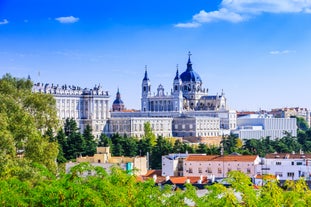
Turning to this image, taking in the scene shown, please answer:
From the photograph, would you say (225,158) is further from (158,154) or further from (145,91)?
(145,91)

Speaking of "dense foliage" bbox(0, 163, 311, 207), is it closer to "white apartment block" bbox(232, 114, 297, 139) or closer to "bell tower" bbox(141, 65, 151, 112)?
"white apartment block" bbox(232, 114, 297, 139)

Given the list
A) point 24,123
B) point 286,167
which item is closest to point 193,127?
Result: point 286,167

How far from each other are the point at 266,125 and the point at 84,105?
32.9 meters

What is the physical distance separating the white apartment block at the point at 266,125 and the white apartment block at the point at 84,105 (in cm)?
2235

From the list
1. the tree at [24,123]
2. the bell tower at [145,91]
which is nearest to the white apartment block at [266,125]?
the bell tower at [145,91]

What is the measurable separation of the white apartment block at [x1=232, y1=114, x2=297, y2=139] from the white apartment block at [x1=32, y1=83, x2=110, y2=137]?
22.4m

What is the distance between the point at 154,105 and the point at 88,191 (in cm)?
10458

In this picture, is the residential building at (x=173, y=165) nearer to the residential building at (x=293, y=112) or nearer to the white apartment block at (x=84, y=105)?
the white apartment block at (x=84, y=105)

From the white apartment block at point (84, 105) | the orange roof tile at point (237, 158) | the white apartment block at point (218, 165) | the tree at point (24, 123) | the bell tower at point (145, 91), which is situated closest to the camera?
the tree at point (24, 123)

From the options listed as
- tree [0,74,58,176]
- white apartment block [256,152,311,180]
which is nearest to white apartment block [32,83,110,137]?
white apartment block [256,152,311,180]

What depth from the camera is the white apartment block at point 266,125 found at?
117906 millimetres

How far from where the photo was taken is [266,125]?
398 ft

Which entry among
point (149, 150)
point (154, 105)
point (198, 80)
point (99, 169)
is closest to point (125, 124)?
point (154, 105)

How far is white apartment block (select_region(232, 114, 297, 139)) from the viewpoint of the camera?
11791 centimetres
